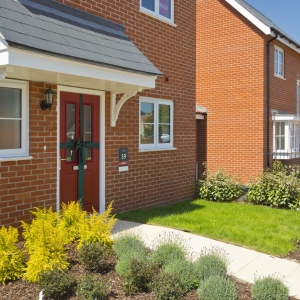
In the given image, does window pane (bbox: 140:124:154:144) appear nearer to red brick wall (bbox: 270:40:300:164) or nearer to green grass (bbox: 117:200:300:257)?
green grass (bbox: 117:200:300:257)

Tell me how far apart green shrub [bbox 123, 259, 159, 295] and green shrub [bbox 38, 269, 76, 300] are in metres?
0.60

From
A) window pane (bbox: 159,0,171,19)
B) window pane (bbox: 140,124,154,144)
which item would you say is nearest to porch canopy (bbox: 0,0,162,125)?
window pane (bbox: 140,124,154,144)

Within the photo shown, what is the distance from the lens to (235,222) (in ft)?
27.6

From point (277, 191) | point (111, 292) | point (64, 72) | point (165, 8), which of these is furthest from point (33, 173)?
point (277, 191)

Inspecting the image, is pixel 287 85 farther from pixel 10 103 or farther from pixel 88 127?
pixel 10 103

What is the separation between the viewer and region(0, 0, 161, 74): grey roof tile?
17.3 feet

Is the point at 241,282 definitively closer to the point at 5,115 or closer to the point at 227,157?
the point at 5,115

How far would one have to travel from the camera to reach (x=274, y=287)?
4.12 meters

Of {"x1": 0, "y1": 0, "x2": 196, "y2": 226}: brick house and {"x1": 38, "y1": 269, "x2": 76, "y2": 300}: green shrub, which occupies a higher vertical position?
{"x1": 0, "y1": 0, "x2": 196, "y2": 226}: brick house

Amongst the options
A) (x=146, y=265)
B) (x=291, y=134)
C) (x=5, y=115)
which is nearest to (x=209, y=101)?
(x=291, y=134)

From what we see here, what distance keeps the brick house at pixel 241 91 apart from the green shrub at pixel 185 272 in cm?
1072

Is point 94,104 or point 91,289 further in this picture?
point 94,104

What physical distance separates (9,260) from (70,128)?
128 inches

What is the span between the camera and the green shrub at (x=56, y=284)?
13.4 ft
